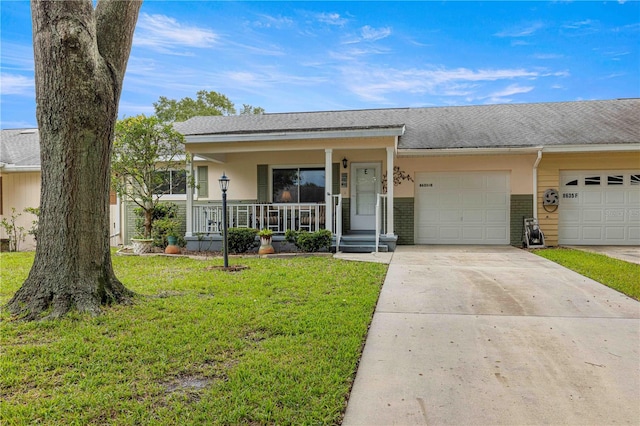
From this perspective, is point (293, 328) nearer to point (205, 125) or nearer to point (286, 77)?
point (205, 125)

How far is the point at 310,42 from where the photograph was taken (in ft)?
50.9

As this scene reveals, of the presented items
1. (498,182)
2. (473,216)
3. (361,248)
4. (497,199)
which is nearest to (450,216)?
(473,216)

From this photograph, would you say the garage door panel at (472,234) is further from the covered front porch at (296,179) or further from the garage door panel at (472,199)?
the covered front porch at (296,179)

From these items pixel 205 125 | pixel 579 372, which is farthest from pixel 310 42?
pixel 579 372

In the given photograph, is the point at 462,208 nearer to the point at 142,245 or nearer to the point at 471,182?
the point at 471,182

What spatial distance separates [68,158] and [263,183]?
761cm

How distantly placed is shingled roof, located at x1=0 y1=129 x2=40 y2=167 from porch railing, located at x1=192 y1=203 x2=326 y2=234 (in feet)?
17.7

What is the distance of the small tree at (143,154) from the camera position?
28.9 ft

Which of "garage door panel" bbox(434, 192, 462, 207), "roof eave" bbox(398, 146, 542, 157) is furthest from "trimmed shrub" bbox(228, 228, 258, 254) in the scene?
"garage door panel" bbox(434, 192, 462, 207)

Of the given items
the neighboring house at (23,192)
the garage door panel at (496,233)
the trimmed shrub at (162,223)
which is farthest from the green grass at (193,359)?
the neighboring house at (23,192)

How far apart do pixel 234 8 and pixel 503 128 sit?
31.8 ft

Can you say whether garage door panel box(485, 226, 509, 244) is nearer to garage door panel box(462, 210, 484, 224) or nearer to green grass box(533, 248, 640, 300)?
garage door panel box(462, 210, 484, 224)

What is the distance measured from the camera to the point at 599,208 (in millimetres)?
10523

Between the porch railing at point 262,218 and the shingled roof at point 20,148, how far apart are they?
5410 millimetres
